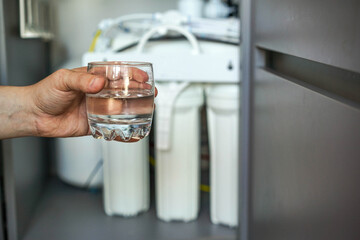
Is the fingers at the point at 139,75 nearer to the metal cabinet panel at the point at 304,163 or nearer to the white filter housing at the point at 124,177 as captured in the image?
the metal cabinet panel at the point at 304,163

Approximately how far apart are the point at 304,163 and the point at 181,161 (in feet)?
2.29

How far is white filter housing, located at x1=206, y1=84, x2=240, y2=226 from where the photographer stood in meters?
1.28

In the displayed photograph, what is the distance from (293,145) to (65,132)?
40cm

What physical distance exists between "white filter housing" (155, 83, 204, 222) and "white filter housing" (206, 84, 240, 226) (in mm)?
47

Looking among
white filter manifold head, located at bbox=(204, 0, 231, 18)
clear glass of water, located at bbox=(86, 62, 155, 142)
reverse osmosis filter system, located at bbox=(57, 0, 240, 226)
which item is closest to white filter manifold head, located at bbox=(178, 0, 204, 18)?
white filter manifold head, located at bbox=(204, 0, 231, 18)

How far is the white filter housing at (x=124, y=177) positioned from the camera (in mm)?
1377

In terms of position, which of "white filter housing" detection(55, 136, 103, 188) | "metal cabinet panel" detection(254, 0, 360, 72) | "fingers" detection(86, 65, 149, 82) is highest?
"metal cabinet panel" detection(254, 0, 360, 72)

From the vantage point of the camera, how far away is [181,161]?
1.34 m

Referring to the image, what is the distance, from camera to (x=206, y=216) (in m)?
1.42

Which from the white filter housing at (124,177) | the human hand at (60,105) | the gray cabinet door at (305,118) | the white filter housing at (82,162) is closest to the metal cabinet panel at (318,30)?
the gray cabinet door at (305,118)

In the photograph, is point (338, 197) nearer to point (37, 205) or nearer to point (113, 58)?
point (113, 58)

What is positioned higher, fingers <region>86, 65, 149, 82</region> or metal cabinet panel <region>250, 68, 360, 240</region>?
fingers <region>86, 65, 149, 82</region>

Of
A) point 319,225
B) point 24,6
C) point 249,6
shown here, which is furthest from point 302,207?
point 24,6

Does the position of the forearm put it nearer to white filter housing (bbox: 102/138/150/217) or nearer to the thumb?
the thumb
